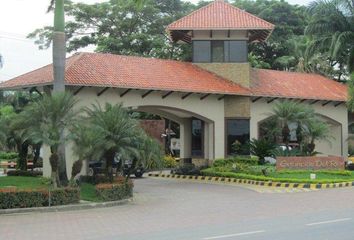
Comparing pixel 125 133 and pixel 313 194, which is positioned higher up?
pixel 125 133

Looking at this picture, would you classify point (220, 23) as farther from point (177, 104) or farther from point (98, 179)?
point (98, 179)

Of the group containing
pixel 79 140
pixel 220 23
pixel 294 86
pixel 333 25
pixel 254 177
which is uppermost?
pixel 333 25

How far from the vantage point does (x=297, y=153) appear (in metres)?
31.0

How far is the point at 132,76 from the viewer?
27.5 m

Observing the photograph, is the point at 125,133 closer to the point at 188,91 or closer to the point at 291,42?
the point at 188,91

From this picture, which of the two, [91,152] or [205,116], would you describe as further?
[205,116]

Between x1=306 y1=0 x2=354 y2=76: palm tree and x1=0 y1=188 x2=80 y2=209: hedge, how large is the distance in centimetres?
2214

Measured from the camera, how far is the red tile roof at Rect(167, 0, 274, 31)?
31391mm

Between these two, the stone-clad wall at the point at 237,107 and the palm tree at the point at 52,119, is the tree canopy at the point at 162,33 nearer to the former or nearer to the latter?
the stone-clad wall at the point at 237,107

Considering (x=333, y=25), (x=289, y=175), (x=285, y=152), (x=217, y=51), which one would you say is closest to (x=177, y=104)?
(x=217, y=51)

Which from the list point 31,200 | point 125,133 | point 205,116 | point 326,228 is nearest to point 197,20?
point 205,116

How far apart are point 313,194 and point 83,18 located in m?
31.8

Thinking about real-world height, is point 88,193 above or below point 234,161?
below

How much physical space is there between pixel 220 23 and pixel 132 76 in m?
7.40
